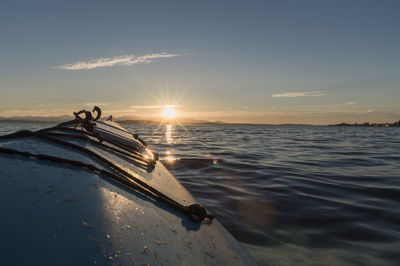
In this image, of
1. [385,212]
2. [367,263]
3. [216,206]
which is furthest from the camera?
[216,206]

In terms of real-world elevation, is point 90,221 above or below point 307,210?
above

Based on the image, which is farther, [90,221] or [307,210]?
[307,210]

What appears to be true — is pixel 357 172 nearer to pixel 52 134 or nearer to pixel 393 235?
pixel 393 235

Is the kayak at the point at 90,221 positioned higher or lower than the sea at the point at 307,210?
higher

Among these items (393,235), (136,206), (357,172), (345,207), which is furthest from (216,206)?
(357,172)

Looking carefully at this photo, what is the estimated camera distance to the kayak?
873mm

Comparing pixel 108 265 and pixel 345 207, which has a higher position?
pixel 108 265

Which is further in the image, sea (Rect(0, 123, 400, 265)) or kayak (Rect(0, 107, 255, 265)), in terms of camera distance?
sea (Rect(0, 123, 400, 265))

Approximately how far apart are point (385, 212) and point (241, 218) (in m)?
2.04

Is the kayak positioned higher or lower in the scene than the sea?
higher

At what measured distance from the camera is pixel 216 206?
11.9 feet

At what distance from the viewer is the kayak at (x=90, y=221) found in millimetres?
873

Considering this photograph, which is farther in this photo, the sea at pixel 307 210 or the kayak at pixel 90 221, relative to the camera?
the sea at pixel 307 210

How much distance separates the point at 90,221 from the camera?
1.06m
